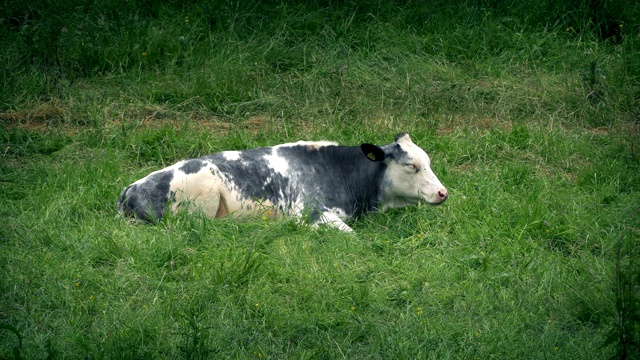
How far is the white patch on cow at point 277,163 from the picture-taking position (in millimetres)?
7660

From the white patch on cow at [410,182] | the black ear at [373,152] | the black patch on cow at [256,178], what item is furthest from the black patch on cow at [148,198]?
the white patch on cow at [410,182]

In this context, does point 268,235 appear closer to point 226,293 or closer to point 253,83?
point 226,293

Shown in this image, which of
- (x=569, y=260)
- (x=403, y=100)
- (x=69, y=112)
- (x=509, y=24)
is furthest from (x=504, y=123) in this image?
(x=69, y=112)

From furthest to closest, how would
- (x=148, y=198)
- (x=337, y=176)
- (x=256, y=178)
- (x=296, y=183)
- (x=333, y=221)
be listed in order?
(x=337, y=176) → (x=296, y=183) → (x=256, y=178) → (x=333, y=221) → (x=148, y=198)

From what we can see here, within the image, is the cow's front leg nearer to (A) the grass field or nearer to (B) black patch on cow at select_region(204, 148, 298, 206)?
(A) the grass field

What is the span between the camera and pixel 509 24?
11.6 meters

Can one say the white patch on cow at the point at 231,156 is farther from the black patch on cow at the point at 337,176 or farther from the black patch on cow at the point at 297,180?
the black patch on cow at the point at 337,176

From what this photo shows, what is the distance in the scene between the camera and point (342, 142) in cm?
909

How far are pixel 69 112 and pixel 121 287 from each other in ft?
13.9

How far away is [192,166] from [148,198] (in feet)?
1.54

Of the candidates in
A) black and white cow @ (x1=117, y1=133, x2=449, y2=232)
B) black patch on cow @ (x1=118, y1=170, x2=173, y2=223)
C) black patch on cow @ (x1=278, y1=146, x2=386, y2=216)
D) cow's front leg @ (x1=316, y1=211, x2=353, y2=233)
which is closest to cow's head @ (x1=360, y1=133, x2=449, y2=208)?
black and white cow @ (x1=117, y1=133, x2=449, y2=232)

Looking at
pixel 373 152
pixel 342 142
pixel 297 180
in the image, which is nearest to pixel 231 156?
pixel 297 180

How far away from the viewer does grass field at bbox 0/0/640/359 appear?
18.0 ft

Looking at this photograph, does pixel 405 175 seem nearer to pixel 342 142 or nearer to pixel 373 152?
pixel 373 152
